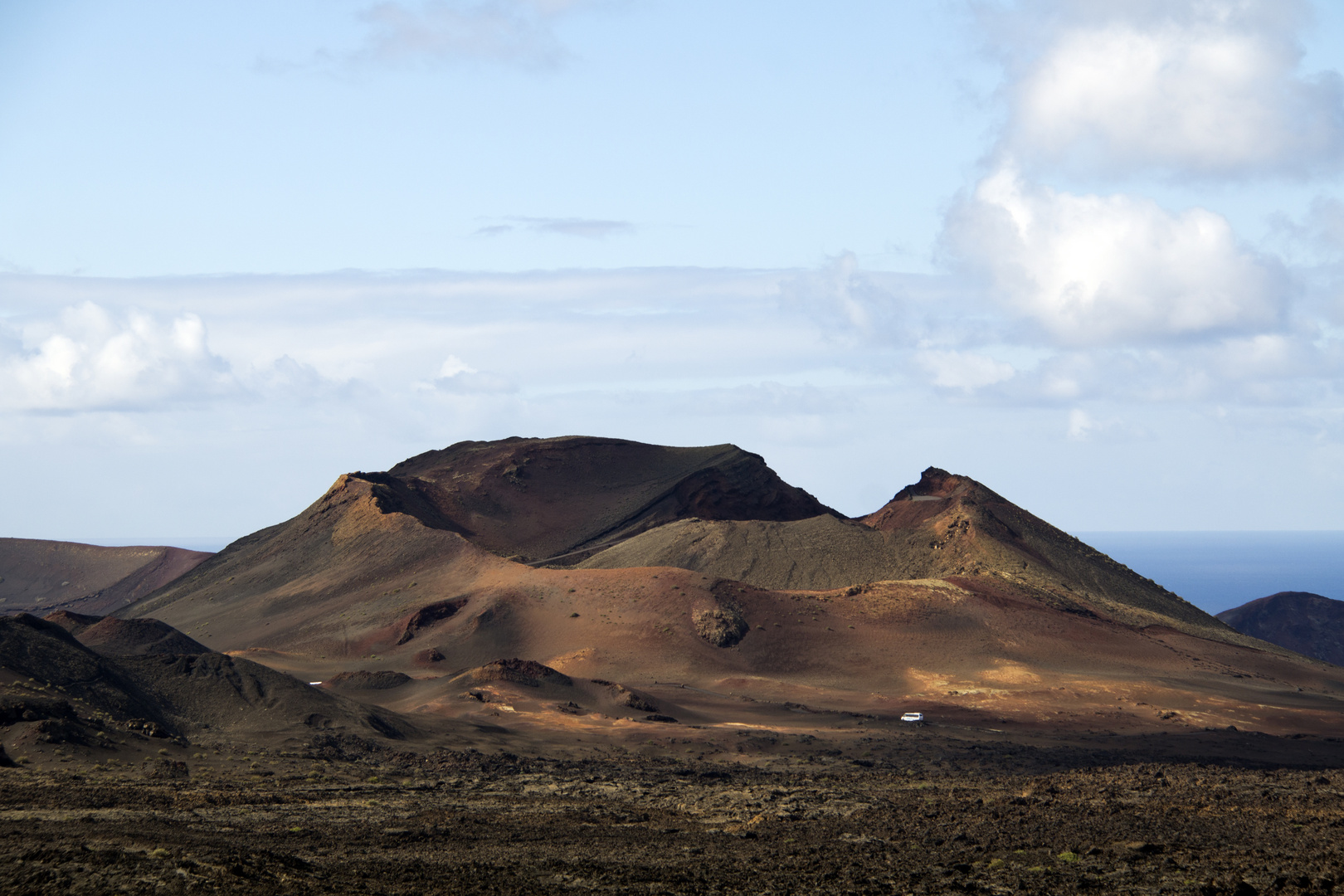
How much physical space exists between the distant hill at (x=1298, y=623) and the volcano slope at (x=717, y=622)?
1654 inches

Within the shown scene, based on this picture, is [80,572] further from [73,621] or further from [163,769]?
[163,769]

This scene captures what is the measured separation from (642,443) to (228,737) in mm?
77262

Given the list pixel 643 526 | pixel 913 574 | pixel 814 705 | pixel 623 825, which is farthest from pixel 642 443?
pixel 623 825

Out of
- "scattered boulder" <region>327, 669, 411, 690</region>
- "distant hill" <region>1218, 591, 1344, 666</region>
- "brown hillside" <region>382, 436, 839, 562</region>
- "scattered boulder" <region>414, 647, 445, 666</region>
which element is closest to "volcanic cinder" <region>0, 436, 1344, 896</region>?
"scattered boulder" <region>414, 647, 445, 666</region>

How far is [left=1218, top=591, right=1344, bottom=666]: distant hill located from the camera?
11862 centimetres

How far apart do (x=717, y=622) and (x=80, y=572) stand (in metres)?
91.6

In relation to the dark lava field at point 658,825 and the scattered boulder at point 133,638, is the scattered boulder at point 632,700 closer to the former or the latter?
the dark lava field at point 658,825

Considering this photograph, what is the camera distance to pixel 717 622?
220ft

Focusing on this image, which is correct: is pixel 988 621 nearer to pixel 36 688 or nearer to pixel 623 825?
pixel 623 825

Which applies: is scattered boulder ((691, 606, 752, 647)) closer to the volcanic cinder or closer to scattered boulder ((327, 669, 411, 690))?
the volcanic cinder

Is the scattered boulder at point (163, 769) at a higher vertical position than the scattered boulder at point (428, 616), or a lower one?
lower

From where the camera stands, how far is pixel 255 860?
21250 millimetres

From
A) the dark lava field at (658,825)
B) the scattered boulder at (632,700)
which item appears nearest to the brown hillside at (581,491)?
the scattered boulder at (632,700)

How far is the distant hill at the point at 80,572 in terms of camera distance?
389ft
